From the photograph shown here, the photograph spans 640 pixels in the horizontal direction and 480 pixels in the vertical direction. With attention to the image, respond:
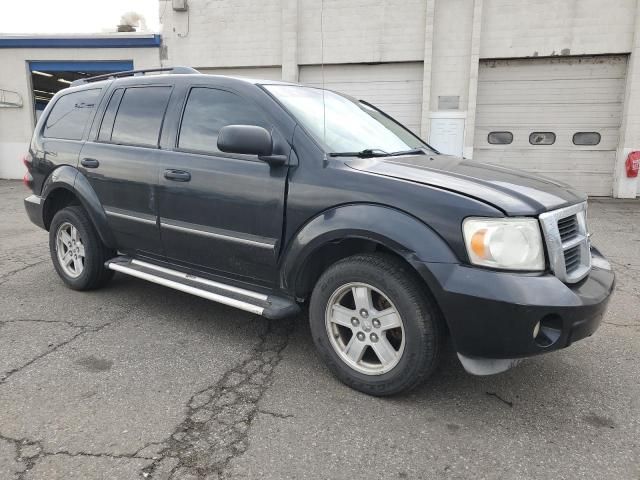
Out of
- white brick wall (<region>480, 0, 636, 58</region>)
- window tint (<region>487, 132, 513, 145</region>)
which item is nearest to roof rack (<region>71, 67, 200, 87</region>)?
white brick wall (<region>480, 0, 636, 58</region>)

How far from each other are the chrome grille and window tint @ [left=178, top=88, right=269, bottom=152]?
6.01 feet

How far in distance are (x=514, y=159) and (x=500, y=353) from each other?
437 inches

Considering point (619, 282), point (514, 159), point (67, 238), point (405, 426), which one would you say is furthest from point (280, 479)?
point (514, 159)

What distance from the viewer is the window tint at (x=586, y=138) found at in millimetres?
12133

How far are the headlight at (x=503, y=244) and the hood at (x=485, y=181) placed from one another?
3.3 inches

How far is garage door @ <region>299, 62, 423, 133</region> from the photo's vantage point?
12.8 meters

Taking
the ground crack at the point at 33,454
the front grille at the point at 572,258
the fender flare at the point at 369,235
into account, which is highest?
the fender flare at the point at 369,235

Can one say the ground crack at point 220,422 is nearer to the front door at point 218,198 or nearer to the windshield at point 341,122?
the front door at point 218,198

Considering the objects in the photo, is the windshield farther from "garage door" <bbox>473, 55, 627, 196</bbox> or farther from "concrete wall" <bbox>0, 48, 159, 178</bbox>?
"concrete wall" <bbox>0, 48, 159, 178</bbox>

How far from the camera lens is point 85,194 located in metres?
4.32

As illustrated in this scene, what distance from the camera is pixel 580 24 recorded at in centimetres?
1151

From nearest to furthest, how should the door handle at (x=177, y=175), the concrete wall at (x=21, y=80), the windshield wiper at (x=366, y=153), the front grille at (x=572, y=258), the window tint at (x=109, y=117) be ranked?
the front grille at (x=572, y=258), the windshield wiper at (x=366, y=153), the door handle at (x=177, y=175), the window tint at (x=109, y=117), the concrete wall at (x=21, y=80)

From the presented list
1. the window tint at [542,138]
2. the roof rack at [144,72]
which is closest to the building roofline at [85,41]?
the window tint at [542,138]

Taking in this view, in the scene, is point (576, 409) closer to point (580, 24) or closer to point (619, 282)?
point (619, 282)
